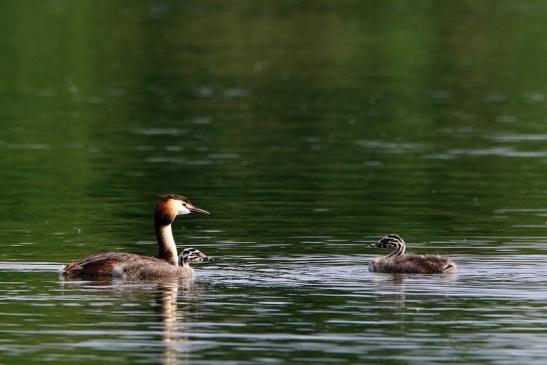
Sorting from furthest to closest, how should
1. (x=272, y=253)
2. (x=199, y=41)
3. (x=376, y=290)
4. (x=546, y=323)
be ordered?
(x=199, y=41) → (x=272, y=253) → (x=376, y=290) → (x=546, y=323)

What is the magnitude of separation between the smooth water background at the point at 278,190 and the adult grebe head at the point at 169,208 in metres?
0.88

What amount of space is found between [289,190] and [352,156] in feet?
17.7

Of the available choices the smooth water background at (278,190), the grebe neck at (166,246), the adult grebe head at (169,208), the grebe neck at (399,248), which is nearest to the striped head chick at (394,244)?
the grebe neck at (399,248)

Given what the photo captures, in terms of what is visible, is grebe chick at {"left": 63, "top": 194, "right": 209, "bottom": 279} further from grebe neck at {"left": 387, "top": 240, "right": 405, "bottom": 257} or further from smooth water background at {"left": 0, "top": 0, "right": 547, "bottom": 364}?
grebe neck at {"left": 387, "top": 240, "right": 405, "bottom": 257}

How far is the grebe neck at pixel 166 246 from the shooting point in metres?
21.5

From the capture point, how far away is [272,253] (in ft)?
73.9

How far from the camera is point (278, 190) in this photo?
98.8ft

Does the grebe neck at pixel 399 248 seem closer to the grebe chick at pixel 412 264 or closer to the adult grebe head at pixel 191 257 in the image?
the grebe chick at pixel 412 264

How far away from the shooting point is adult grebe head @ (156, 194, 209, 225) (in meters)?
21.7

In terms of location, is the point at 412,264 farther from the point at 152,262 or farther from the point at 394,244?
the point at 152,262

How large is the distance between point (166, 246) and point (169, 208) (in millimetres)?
543

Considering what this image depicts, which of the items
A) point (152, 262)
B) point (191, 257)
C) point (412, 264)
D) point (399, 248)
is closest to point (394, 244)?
point (399, 248)

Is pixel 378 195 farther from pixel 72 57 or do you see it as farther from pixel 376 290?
pixel 72 57

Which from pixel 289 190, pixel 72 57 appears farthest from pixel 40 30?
pixel 289 190
